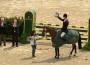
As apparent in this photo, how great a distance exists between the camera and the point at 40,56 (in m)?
19.1

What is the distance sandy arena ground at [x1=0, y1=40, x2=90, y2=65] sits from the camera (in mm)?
17922

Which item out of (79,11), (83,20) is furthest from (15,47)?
(79,11)

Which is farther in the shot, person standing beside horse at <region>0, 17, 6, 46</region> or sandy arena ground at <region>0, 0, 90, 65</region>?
person standing beside horse at <region>0, 17, 6, 46</region>

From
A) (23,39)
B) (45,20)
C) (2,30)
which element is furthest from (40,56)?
(45,20)

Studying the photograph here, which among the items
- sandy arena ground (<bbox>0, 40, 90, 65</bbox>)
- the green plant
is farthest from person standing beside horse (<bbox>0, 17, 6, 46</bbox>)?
the green plant

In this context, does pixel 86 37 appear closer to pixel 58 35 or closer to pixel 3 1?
pixel 58 35

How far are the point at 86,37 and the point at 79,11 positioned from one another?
1057 cm

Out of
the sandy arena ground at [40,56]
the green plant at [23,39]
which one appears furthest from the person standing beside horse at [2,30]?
the green plant at [23,39]

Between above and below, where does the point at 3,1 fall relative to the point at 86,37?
above

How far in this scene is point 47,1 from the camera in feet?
121

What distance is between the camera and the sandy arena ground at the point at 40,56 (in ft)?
58.8

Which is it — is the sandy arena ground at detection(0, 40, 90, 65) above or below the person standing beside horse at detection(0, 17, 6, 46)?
below

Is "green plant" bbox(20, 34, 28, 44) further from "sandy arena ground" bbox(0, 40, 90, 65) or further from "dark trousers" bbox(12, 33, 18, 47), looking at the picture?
"dark trousers" bbox(12, 33, 18, 47)

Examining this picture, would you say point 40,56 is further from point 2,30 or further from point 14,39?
point 2,30
